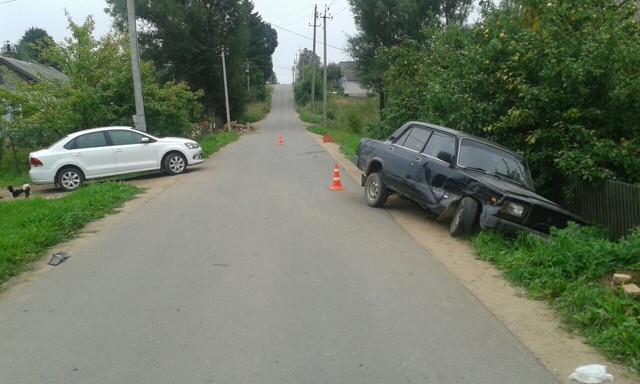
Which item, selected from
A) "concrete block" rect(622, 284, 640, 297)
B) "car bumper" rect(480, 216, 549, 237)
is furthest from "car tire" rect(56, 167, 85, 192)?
"concrete block" rect(622, 284, 640, 297)

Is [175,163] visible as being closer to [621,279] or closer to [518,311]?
[518,311]

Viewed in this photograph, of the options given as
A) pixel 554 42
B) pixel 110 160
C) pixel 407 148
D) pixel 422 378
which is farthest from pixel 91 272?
pixel 110 160

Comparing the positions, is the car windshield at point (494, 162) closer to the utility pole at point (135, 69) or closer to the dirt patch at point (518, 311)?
the dirt patch at point (518, 311)

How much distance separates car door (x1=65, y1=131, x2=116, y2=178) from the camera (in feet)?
52.4

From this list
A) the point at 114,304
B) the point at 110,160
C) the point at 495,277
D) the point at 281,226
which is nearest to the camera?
the point at 114,304

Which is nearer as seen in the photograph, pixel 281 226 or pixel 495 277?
pixel 495 277

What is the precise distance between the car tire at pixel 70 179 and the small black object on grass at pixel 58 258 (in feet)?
28.0

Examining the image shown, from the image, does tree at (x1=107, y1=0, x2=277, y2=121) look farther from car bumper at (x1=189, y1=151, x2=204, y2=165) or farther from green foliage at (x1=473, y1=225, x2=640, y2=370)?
green foliage at (x1=473, y1=225, x2=640, y2=370)

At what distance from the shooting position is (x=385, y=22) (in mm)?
37969

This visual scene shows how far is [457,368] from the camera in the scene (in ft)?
14.4

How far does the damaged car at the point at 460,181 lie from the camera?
26.7 feet

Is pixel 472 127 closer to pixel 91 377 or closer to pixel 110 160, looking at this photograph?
pixel 91 377

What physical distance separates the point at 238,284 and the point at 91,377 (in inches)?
92.6

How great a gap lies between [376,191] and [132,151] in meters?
8.41
